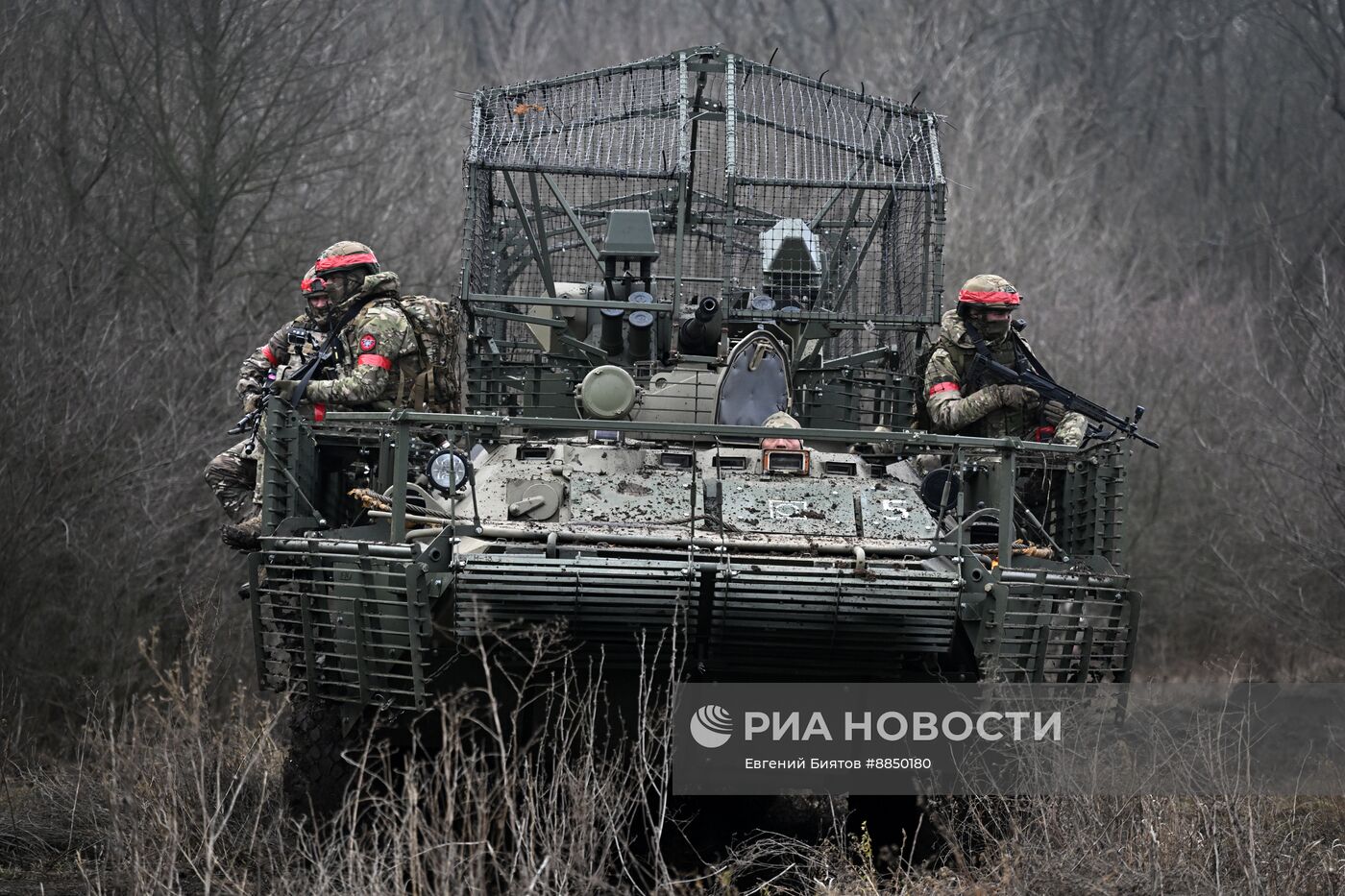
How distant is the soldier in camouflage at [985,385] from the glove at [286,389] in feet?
11.4

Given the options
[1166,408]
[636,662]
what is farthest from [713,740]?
[1166,408]

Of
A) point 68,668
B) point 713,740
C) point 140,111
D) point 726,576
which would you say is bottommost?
point 68,668

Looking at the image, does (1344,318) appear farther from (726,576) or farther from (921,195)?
(726,576)

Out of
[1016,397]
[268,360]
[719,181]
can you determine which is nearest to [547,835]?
[1016,397]

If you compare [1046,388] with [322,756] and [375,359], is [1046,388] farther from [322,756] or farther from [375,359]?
[322,756]

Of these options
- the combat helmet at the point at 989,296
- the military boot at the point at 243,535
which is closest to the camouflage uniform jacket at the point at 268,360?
the military boot at the point at 243,535

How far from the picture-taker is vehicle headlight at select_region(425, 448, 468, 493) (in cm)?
810

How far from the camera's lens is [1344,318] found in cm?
1598

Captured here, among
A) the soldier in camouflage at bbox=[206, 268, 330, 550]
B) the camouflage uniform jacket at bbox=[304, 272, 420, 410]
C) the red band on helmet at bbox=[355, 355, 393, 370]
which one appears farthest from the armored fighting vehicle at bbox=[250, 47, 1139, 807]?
the soldier in camouflage at bbox=[206, 268, 330, 550]

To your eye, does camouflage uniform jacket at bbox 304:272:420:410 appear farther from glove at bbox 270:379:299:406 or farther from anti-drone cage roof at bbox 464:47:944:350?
anti-drone cage roof at bbox 464:47:944:350

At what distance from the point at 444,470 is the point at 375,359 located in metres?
1.80

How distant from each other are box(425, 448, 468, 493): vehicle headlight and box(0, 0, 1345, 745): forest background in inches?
65.1

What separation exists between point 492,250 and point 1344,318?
26.0 feet

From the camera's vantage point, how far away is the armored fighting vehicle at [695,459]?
742cm
